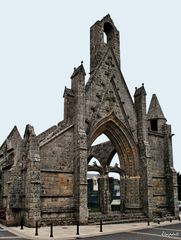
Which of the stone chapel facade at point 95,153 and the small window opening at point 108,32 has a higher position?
the small window opening at point 108,32

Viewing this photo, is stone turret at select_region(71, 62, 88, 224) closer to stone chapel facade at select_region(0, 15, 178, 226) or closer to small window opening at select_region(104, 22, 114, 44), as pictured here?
stone chapel facade at select_region(0, 15, 178, 226)

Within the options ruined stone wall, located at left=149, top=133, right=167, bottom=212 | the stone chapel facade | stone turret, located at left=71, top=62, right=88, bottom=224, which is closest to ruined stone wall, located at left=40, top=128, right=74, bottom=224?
the stone chapel facade

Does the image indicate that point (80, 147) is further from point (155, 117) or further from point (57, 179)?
point (155, 117)

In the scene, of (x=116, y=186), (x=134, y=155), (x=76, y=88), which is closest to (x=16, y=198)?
(x=76, y=88)

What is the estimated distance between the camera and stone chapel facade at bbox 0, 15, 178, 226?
17750 millimetres

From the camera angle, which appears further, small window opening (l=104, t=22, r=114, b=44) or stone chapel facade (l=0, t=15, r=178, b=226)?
small window opening (l=104, t=22, r=114, b=44)

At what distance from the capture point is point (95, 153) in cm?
2802

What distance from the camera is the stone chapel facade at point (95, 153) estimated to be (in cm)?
1775

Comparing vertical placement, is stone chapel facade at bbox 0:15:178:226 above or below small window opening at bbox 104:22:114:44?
below

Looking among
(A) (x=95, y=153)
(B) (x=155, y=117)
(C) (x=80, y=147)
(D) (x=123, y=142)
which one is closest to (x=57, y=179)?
(C) (x=80, y=147)

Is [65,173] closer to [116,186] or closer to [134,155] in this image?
[134,155]

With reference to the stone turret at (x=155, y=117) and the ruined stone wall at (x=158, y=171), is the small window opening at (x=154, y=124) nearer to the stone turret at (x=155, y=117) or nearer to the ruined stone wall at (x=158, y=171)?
the stone turret at (x=155, y=117)

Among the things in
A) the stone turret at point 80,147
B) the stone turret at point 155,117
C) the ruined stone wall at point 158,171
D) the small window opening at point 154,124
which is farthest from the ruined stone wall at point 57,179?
the small window opening at point 154,124

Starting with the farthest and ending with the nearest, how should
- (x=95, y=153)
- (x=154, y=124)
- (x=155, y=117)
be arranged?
(x=95, y=153), (x=154, y=124), (x=155, y=117)
